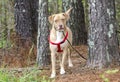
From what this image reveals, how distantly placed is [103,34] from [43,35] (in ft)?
5.68

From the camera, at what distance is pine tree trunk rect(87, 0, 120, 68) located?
322 inches

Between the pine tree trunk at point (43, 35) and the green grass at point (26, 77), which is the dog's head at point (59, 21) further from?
the green grass at point (26, 77)

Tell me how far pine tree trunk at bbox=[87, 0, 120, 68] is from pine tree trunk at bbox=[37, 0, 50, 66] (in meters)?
1.35

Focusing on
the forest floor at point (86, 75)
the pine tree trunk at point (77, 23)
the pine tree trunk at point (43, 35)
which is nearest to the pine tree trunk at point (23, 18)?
the pine tree trunk at point (77, 23)

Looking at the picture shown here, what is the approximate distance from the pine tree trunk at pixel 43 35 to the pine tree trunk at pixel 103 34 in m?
1.35

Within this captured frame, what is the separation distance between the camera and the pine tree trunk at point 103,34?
8.19 m

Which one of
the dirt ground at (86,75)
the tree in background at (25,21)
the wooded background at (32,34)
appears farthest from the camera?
the tree in background at (25,21)

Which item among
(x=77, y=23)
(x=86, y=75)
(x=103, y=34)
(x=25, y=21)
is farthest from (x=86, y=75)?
(x=25, y=21)

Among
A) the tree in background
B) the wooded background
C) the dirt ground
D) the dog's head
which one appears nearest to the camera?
the dirt ground

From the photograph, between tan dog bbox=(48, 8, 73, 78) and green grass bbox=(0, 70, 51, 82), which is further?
tan dog bbox=(48, 8, 73, 78)

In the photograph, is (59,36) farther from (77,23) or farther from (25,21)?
(25,21)

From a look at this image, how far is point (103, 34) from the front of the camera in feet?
26.9

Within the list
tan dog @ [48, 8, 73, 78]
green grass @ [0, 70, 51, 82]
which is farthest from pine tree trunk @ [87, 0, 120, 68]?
green grass @ [0, 70, 51, 82]

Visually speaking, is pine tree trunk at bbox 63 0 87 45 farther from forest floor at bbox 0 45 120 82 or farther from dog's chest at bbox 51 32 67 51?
dog's chest at bbox 51 32 67 51
